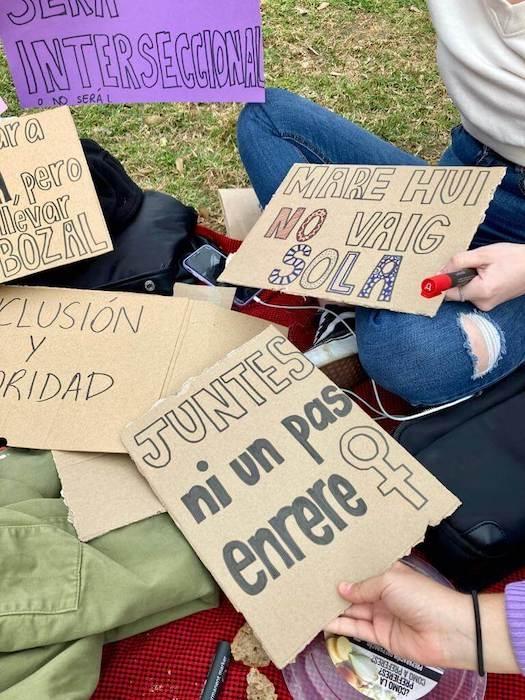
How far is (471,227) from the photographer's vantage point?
99cm

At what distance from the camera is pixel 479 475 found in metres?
0.94

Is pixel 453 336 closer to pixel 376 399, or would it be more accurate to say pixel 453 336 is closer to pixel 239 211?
pixel 376 399

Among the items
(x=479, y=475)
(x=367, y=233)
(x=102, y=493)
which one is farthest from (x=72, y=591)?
(x=367, y=233)

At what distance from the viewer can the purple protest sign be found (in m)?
1.11

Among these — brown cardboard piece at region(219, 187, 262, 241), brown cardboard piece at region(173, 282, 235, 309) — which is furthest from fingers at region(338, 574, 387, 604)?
brown cardboard piece at region(219, 187, 262, 241)

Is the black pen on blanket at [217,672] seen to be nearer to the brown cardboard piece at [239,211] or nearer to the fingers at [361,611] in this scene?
the fingers at [361,611]

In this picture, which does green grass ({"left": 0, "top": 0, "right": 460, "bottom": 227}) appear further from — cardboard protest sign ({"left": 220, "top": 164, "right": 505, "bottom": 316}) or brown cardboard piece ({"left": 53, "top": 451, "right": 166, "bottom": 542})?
brown cardboard piece ({"left": 53, "top": 451, "right": 166, "bottom": 542})

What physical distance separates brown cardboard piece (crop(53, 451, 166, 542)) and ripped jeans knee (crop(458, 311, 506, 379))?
0.57 meters

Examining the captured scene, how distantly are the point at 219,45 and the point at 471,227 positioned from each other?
22.4 inches

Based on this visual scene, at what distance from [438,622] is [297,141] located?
0.99m

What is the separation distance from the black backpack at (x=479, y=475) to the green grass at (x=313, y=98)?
3.23 ft

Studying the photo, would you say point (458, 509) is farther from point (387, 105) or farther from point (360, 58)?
point (360, 58)

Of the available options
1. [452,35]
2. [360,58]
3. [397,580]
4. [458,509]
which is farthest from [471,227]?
[360,58]

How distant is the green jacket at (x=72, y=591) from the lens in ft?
2.64
